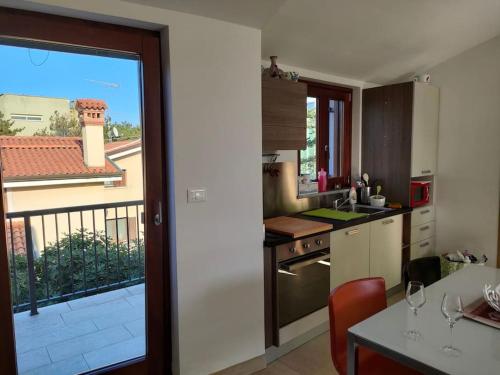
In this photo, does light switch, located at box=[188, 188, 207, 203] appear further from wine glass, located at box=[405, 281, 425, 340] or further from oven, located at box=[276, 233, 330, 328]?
wine glass, located at box=[405, 281, 425, 340]

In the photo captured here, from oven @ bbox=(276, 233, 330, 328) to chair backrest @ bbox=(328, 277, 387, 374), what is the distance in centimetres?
78

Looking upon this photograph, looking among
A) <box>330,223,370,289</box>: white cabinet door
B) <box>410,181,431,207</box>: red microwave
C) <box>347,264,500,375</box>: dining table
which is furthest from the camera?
<box>410,181,431,207</box>: red microwave

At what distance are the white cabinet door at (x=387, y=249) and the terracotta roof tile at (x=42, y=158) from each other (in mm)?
2363

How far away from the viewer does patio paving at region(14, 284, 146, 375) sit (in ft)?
6.22

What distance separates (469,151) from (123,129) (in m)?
3.48

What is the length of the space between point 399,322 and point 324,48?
228 centimetres

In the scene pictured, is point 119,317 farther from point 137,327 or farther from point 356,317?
point 356,317

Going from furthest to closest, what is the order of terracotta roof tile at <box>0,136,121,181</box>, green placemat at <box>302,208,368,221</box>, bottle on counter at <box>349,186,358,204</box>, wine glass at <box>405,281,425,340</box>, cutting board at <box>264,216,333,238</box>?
bottle on counter at <box>349,186,358,204</box> < green placemat at <box>302,208,368,221</box> < cutting board at <box>264,216,333,238</box> < terracotta roof tile at <box>0,136,121,181</box> < wine glass at <box>405,281,425,340</box>

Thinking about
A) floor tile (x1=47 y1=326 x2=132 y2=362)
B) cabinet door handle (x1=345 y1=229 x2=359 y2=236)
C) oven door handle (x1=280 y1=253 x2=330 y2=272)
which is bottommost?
floor tile (x1=47 y1=326 x2=132 y2=362)

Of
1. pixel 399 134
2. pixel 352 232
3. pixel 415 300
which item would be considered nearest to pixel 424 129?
pixel 399 134

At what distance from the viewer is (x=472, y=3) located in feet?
9.11

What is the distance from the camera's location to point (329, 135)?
378 centimetres

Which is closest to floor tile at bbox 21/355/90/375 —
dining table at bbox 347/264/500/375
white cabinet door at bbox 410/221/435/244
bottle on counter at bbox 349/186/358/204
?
dining table at bbox 347/264/500/375

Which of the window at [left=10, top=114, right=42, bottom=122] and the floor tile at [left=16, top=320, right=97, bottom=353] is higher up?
the window at [left=10, top=114, right=42, bottom=122]
